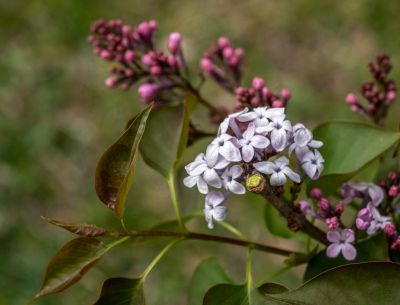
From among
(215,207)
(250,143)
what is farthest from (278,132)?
(215,207)

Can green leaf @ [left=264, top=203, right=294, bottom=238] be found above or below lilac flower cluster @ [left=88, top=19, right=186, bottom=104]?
below

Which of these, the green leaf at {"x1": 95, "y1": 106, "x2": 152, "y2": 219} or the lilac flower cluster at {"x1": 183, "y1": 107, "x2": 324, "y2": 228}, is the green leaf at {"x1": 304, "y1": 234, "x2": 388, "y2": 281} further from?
the green leaf at {"x1": 95, "y1": 106, "x2": 152, "y2": 219}

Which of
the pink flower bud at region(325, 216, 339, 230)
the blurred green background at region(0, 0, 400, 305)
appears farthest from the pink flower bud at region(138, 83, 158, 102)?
the blurred green background at region(0, 0, 400, 305)

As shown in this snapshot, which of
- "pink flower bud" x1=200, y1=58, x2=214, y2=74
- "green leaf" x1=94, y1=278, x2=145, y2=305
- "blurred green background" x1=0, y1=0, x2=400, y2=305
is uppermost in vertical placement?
"pink flower bud" x1=200, y1=58, x2=214, y2=74

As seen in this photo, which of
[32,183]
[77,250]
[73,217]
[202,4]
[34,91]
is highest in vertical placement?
[77,250]

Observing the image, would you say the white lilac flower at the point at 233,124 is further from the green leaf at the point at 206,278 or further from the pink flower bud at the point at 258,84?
the green leaf at the point at 206,278

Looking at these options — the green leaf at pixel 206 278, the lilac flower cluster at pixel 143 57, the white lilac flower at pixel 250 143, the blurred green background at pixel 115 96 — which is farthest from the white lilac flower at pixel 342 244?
the blurred green background at pixel 115 96

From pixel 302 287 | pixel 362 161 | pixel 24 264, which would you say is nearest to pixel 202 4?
pixel 24 264

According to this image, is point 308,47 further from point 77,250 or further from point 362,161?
point 77,250
